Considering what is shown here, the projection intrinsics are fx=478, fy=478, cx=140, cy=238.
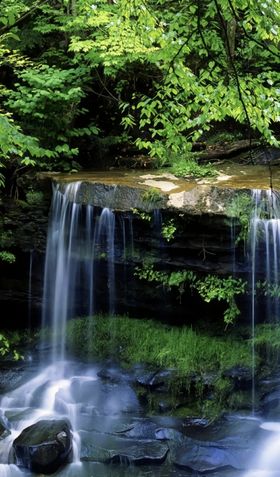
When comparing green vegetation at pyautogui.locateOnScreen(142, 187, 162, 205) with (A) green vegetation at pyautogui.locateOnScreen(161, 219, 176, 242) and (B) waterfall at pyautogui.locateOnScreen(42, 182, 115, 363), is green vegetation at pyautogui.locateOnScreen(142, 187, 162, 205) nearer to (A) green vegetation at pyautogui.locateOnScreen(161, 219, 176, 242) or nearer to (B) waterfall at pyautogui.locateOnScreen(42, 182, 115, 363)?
(A) green vegetation at pyautogui.locateOnScreen(161, 219, 176, 242)

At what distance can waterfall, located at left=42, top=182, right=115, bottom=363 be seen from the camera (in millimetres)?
7531

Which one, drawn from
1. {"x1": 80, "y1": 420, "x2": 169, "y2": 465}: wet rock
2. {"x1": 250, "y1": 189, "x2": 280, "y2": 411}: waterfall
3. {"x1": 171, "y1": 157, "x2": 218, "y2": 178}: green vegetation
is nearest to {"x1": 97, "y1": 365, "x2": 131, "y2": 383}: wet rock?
{"x1": 80, "y1": 420, "x2": 169, "y2": 465}: wet rock

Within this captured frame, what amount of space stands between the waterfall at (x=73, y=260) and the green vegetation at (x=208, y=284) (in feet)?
2.67

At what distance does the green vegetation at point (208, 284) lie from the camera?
6941mm

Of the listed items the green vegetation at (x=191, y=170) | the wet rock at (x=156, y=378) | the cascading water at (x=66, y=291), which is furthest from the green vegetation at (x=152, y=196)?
the wet rock at (x=156, y=378)

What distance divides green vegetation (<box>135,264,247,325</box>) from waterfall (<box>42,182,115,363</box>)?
2.67 ft

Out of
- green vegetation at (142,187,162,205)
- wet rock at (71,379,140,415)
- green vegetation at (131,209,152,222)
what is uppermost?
green vegetation at (142,187,162,205)

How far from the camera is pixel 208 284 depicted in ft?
23.2

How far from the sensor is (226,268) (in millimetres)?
6980

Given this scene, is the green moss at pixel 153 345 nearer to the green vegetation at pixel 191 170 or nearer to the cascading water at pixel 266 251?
the cascading water at pixel 266 251

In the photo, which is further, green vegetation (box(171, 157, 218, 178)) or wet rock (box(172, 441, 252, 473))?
green vegetation (box(171, 157, 218, 178))

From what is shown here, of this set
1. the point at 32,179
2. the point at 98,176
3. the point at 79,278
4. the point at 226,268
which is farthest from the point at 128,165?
the point at 226,268

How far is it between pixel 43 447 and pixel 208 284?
3.14 m

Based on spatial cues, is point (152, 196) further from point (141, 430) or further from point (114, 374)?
point (141, 430)
